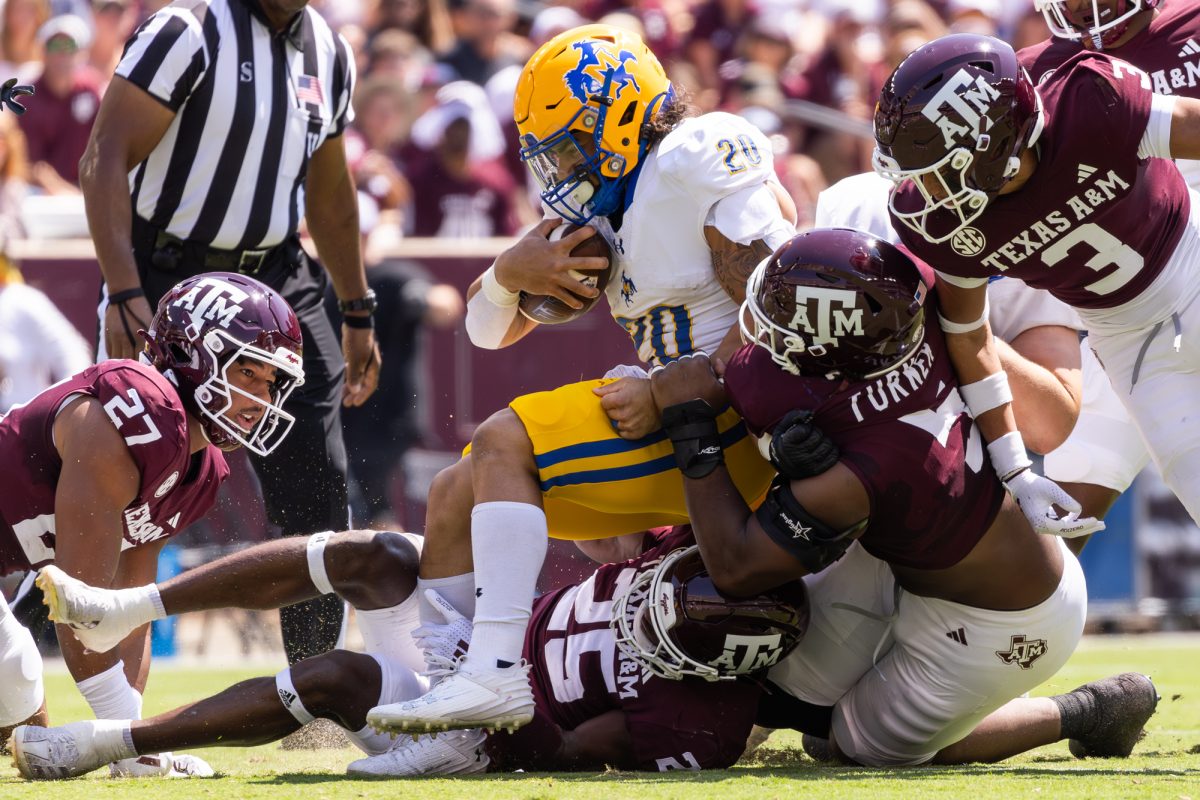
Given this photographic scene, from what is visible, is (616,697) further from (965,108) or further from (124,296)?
(124,296)

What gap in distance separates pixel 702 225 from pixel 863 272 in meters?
0.52

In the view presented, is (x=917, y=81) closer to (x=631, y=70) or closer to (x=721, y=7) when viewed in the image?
(x=631, y=70)

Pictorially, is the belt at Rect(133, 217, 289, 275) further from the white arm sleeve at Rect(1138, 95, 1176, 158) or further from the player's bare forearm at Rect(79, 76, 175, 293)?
the white arm sleeve at Rect(1138, 95, 1176, 158)

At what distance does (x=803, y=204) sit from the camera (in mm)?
8586

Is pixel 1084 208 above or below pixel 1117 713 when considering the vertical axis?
above

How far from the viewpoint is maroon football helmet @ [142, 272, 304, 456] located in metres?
4.00

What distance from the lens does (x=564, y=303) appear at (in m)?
4.02

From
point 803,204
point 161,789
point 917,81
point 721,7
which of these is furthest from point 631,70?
point 721,7

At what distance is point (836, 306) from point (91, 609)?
1.71 metres

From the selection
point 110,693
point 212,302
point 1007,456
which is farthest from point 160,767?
point 1007,456

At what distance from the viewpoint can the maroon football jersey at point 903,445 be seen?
3406 mm

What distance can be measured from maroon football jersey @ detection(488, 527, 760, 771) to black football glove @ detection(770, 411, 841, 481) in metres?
0.51

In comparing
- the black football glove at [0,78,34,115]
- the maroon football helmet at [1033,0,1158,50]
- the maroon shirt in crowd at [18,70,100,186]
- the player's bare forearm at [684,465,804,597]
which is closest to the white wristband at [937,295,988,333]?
the player's bare forearm at [684,465,804,597]

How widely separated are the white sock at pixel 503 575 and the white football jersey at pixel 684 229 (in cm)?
67
